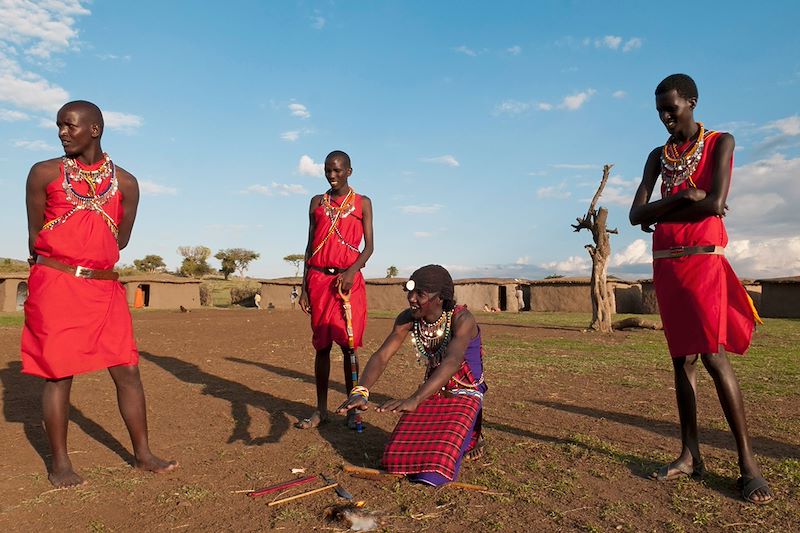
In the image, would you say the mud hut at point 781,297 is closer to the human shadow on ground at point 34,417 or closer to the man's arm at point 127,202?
the human shadow on ground at point 34,417

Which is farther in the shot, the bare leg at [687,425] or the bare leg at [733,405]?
the bare leg at [687,425]

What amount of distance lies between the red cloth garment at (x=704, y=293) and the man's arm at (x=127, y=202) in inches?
130

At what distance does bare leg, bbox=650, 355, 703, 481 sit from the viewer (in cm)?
357

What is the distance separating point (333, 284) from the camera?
17.7 feet

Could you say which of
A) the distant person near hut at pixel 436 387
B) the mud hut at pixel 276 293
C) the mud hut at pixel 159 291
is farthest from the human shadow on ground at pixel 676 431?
the mud hut at pixel 276 293

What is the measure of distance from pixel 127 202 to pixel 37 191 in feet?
1.68

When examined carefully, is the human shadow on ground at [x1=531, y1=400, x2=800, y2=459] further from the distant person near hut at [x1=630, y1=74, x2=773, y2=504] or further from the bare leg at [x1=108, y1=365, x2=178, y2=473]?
the bare leg at [x1=108, y1=365, x2=178, y2=473]

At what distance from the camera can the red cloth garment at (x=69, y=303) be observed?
11.7ft

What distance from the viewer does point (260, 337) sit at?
43.5ft

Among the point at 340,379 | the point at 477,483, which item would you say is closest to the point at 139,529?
the point at 477,483

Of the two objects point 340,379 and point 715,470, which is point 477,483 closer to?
point 715,470

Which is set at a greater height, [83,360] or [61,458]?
[83,360]

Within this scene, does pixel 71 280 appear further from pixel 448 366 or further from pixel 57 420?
pixel 448 366

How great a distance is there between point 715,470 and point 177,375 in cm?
633
